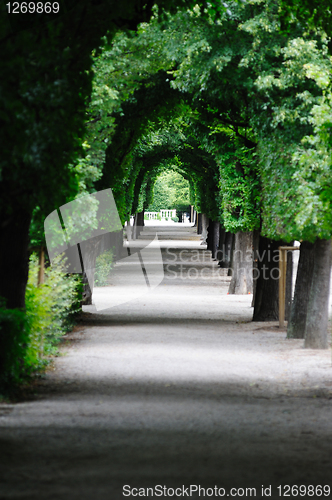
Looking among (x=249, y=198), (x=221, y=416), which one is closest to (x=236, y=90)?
(x=249, y=198)

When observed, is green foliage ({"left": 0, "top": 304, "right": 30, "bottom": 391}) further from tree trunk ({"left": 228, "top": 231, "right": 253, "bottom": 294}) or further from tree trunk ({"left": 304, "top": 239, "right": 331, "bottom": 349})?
tree trunk ({"left": 228, "top": 231, "right": 253, "bottom": 294})

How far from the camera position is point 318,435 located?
23.7ft

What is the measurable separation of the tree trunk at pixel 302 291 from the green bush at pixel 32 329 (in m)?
4.94

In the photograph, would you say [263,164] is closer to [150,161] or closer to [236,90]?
[236,90]

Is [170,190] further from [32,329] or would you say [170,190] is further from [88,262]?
[32,329]

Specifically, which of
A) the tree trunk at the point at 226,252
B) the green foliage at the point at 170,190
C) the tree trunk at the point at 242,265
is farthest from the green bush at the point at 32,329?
the green foliage at the point at 170,190

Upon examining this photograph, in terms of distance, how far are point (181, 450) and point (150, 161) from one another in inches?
1716

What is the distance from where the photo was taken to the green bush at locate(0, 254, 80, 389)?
8.76 m

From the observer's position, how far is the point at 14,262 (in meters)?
9.80

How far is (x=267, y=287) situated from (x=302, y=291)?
11.2ft

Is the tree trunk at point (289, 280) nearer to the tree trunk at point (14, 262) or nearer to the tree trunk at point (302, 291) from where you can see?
the tree trunk at point (302, 291)

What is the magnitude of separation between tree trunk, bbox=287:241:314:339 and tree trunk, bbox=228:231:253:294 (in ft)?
33.3

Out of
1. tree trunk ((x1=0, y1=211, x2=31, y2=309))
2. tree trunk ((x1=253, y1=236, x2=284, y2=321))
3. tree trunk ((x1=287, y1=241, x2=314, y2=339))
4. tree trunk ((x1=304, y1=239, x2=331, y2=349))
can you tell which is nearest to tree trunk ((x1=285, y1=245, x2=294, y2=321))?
tree trunk ((x1=253, y1=236, x2=284, y2=321))

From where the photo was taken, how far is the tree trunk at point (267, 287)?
61.9 ft
